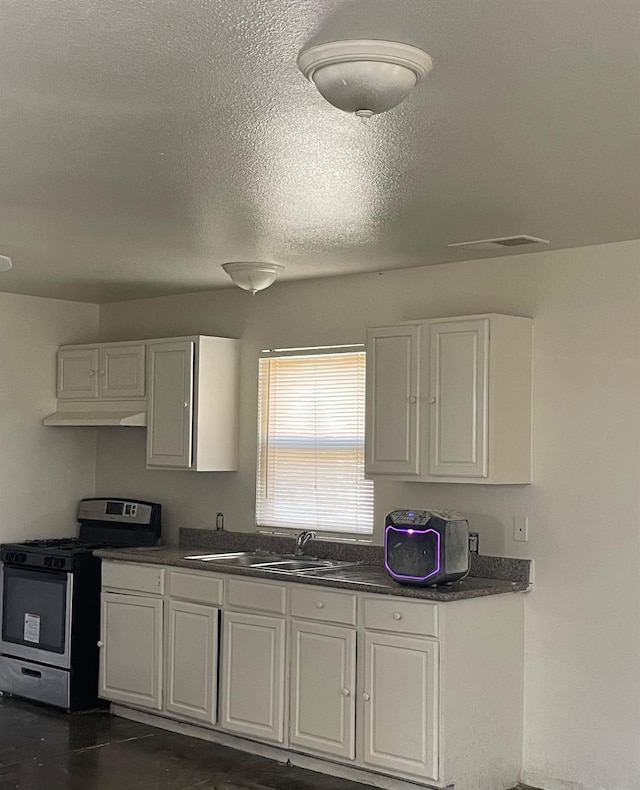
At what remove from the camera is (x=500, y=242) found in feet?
15.2

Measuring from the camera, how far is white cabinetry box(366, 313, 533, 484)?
15.5 feet

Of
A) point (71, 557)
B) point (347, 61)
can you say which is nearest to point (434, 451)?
point (71, 557)

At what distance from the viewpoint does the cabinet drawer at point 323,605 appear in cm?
474

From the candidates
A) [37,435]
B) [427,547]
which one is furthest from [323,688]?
[37,435]

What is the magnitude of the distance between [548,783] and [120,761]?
201cm

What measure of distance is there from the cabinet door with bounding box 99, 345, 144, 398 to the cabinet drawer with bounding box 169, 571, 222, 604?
4.07 feet

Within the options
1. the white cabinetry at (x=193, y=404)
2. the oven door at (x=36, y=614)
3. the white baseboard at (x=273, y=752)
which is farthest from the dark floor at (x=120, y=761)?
the white cabinetry at (x=193, y=404)

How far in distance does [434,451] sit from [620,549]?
934mm

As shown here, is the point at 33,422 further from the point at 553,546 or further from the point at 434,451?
the point at 553,546

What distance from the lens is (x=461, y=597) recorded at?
4.46 meters

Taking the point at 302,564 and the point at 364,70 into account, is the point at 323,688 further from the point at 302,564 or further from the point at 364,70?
the point at 364,70

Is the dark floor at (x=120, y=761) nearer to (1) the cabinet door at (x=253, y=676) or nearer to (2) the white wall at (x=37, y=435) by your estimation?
(1) the cabinet door at (x=253, y=676)

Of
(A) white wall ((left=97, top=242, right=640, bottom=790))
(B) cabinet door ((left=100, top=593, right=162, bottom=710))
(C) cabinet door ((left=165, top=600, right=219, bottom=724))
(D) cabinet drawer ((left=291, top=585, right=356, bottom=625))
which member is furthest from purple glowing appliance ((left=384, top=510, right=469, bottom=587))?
(B) cabinet door ((left=100, top=593, right=162, bottom=710))

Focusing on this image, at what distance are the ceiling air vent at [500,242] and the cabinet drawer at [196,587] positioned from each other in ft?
6.84
